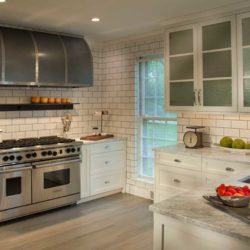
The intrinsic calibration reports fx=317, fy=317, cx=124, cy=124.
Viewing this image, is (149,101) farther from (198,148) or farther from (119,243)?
(119,243)

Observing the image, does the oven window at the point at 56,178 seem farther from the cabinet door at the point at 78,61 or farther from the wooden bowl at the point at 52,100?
the cabinet door at the point at 78,61

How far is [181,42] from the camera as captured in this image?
13.1ft

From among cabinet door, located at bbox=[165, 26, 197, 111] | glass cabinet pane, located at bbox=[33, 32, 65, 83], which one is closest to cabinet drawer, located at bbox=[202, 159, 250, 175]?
cabinet door, located at bbox=[165, 26, 197, 111]

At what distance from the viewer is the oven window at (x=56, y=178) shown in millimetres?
4211

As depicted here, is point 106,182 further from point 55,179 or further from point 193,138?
point 193,138

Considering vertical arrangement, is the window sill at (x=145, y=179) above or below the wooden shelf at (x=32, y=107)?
below

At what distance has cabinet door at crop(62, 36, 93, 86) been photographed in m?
4.57

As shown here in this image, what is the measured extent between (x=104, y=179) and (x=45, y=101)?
149 centimetres

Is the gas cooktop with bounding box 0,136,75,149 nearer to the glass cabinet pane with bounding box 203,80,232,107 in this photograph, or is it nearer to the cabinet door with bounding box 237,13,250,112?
the glass cabinet pane with bounding box 203,80,232,107

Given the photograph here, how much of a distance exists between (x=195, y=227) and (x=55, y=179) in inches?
120

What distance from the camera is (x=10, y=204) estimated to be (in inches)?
152

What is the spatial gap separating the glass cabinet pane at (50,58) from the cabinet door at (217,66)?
191cm

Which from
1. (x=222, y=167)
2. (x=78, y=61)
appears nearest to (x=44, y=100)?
(x=78, y=61)

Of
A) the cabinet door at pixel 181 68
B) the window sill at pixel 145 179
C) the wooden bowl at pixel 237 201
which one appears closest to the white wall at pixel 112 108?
the window sill at pixel 145 179
